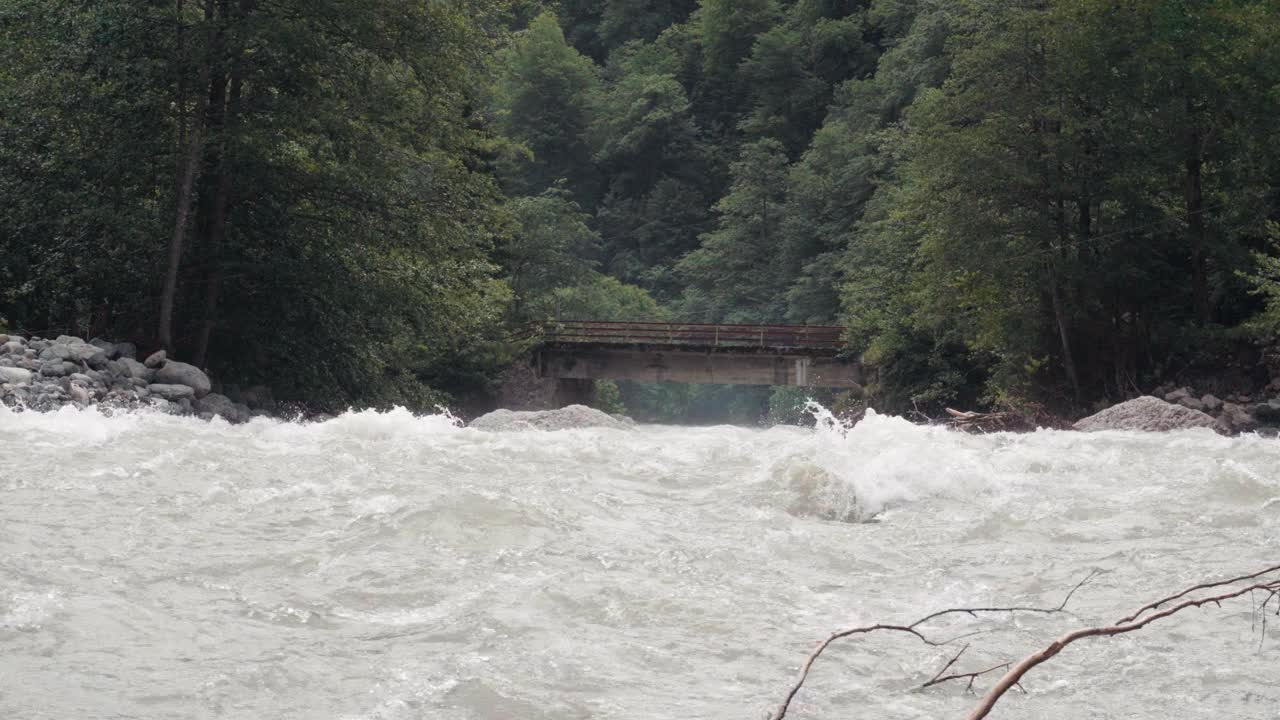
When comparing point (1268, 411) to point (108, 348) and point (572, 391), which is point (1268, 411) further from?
point (572, 391)

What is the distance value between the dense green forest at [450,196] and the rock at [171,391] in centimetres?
249

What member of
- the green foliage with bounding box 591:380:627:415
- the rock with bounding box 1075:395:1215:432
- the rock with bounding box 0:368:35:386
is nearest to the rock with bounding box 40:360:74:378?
the rock with bounding box 0:368:35:386

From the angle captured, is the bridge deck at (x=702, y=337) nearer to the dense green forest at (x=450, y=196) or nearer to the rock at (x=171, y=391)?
the dense green forest at (x=450, y=196)

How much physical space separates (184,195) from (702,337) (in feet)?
72.1

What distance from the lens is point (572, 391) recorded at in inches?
1590

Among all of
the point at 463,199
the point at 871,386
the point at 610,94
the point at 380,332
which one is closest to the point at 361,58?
the point at 463,199

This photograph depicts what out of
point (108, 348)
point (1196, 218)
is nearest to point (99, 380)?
point (108, 348)

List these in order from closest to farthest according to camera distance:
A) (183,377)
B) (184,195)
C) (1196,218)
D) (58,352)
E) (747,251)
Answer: (58,352) → (183,377) → (184,195) → (1196,218) → (747,251)

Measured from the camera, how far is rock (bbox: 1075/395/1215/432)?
1680 centimetres

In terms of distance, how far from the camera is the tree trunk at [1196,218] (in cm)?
2227

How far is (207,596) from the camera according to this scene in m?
5.64

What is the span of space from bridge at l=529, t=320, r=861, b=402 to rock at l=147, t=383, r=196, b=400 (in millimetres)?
21682

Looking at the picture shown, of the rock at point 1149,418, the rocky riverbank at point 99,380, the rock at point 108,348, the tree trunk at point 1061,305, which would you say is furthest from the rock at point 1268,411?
the rock at point 108,348

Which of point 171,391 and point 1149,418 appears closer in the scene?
point 171,391
